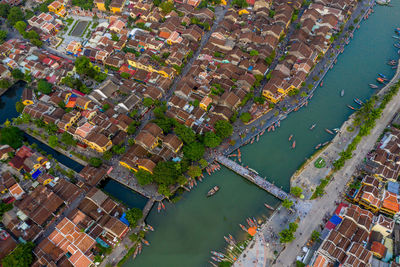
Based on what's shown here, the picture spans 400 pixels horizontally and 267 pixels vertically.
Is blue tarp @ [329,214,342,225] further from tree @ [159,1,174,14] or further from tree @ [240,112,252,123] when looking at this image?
tree @ [159,1,174,14]

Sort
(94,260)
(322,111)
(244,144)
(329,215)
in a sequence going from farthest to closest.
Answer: (322,111), (244,144), (329,215), (94,260)

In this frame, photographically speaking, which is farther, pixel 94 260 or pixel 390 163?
pixel 390 163

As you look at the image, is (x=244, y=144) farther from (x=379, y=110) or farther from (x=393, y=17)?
(x=393, y=17)

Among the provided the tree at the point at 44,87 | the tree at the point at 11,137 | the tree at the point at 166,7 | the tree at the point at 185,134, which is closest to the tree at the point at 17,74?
the tree at the point at 44,87

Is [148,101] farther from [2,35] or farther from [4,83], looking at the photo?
[2,35]

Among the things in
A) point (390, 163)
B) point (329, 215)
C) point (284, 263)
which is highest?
point (390, 163)

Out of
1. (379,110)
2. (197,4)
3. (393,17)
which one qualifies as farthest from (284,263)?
(393,17)

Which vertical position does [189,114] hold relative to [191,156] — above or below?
above

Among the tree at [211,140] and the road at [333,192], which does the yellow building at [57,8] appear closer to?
the tree at [211,140]
